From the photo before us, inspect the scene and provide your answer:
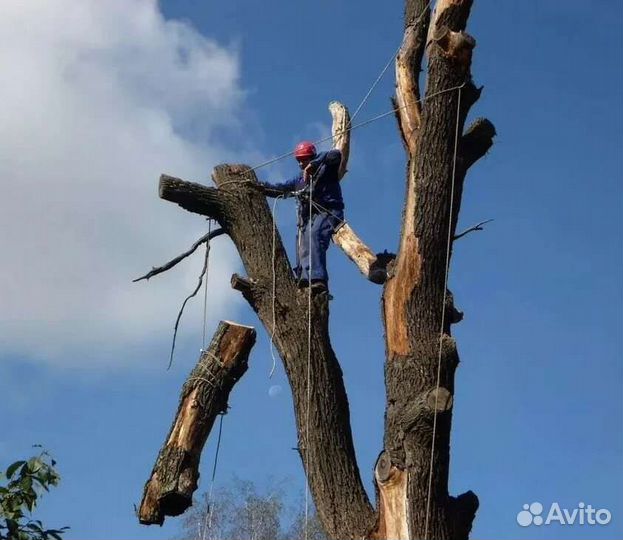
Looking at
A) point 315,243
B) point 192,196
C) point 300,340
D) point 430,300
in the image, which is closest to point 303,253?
point 315,243

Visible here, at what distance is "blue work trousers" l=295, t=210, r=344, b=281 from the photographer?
7031 mm

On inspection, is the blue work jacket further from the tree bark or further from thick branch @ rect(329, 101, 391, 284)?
the tree bark

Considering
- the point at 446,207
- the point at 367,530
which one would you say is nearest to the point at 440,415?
the point at 367,530

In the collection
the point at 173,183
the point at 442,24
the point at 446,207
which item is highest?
the point at 442,24

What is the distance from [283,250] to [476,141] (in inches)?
52.0

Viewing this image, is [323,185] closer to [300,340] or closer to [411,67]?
[411,67]

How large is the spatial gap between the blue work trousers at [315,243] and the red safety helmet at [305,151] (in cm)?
40

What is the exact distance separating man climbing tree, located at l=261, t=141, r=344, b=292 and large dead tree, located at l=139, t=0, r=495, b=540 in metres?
0.51

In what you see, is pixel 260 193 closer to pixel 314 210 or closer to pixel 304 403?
pixel 314 210

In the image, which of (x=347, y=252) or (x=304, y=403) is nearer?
(x=304, y=403)

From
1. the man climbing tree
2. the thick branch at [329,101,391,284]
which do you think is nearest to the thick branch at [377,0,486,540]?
the thick branch at [329,101,391,284]

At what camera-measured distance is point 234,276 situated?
6.57 m

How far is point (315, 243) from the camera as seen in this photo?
734 cm

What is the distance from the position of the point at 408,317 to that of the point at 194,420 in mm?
1380
